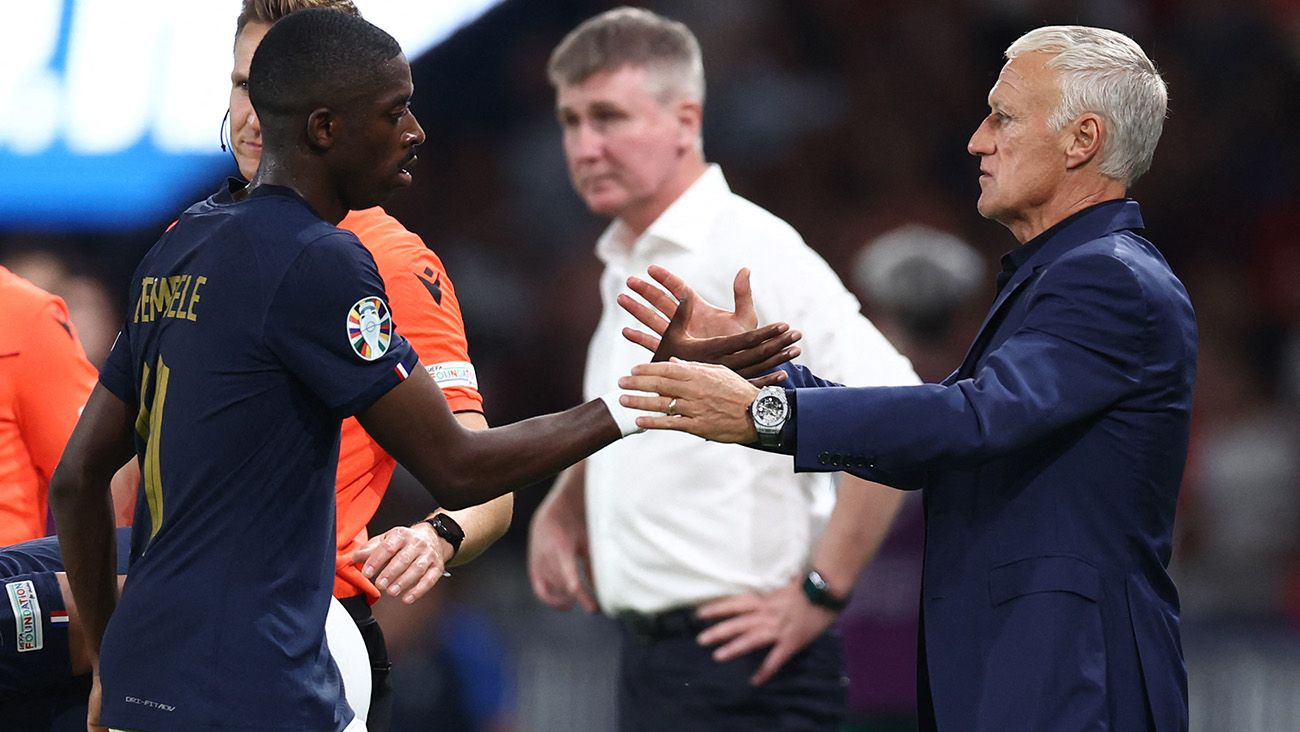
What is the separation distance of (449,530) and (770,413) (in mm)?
609

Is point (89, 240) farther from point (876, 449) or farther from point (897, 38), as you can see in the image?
point (876, 449)

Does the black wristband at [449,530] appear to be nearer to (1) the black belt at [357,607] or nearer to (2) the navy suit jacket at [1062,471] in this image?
(1) the black belt at [357,607]

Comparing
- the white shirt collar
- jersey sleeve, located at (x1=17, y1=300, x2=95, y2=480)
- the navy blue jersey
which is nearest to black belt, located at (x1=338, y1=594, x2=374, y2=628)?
the navy blue jersey

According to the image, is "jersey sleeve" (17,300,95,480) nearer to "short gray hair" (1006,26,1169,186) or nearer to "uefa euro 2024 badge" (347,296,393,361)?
"uefa euro 2024 badge" (347,296,393,361)

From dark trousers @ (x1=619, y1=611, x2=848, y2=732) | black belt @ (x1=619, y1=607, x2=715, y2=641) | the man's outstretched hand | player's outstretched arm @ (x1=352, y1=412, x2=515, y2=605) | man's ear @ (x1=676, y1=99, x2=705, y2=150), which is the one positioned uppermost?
the man's outstretched hand

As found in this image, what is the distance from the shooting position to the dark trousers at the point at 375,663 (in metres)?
3.09

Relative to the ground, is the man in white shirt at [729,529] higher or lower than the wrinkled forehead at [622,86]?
lower

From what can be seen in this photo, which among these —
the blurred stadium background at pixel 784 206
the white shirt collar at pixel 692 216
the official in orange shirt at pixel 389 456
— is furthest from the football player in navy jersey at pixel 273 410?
the blurred stadium background at pixel 784 206

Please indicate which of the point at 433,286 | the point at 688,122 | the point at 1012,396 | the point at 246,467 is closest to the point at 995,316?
the point at 1012,396

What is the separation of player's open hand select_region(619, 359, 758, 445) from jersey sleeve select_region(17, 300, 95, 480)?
122 centimetres

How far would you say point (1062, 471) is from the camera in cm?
296

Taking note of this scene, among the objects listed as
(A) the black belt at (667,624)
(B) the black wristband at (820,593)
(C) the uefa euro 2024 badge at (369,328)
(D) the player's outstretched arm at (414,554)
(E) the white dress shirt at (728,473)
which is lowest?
(A) the black belt at (667,624)

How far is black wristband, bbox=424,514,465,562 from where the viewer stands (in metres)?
3.05

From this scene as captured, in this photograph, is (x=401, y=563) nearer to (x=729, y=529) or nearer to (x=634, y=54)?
(x=729, y=529)
